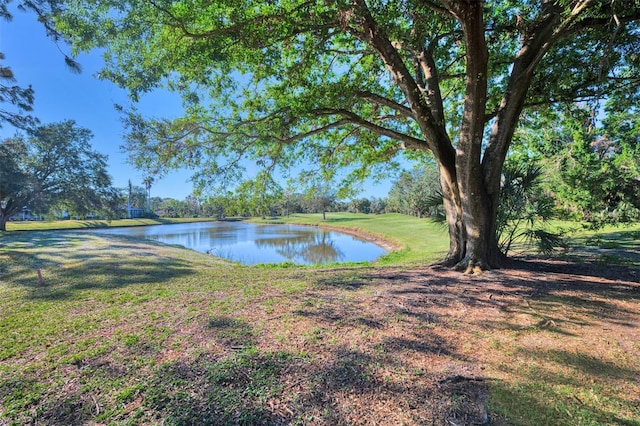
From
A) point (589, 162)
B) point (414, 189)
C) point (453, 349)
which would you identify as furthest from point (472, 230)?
point (414, 189)

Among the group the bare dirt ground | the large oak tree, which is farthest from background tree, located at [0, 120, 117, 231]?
the bare dirt ground

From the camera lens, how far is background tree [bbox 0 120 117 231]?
20500mm

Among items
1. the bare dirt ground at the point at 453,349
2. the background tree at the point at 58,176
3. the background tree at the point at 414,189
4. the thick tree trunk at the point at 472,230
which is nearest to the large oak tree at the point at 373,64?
the thick tree trunk at the point at 472,230

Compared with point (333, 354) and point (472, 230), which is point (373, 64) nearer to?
point (472, 230)

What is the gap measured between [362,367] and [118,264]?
789cm

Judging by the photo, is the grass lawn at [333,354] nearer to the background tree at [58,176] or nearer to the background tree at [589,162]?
the background tree at [589,162]

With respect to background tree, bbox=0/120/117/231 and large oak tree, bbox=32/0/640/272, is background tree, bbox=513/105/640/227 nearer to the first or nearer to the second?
large oak tree, bbox=32/0/640/272

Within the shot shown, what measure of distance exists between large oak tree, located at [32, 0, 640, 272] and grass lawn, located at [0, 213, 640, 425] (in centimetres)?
243

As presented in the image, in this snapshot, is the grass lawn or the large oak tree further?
the large oak tree

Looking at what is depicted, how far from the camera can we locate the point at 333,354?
99.8 inches

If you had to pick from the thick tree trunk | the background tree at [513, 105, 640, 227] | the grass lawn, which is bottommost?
the grass lawn

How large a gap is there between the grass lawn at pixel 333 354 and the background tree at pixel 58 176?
22463 mm

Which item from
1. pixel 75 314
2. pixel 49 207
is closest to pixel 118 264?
pixel 75 314

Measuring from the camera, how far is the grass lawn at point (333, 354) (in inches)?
74.4
